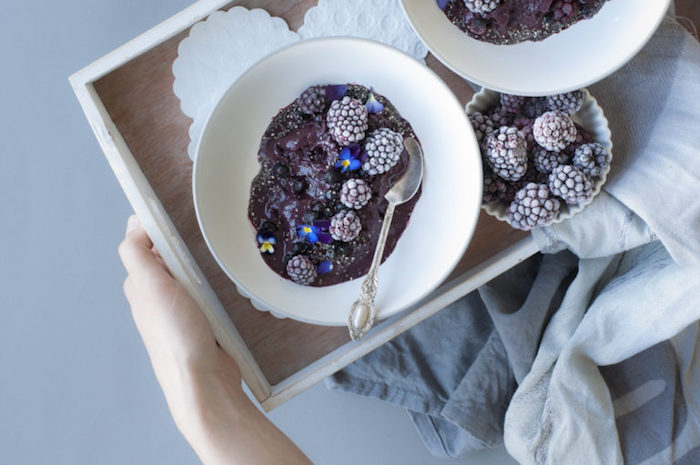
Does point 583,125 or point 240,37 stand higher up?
point 240,37

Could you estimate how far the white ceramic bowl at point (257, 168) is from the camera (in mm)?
688

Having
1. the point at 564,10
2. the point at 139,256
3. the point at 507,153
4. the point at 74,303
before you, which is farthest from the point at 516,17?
the point at 74,303

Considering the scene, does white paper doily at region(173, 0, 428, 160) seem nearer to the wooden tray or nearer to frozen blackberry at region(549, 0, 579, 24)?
the wooden tray

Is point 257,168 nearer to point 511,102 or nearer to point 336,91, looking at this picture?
point 336,91

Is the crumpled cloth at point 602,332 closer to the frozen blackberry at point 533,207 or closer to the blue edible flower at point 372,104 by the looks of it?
the frozen blackberry at point 533,207

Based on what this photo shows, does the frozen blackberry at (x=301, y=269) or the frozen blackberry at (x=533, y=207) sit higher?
the frozen blackberry at (x=301, y=269)

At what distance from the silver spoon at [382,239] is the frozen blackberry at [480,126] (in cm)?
7

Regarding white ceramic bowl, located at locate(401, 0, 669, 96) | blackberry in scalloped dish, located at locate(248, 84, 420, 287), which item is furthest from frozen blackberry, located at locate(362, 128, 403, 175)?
white ceramic bowl, located at locate(401, 0, 669, 96)

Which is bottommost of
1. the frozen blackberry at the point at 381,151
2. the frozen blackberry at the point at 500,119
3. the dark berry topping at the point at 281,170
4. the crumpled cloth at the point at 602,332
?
the crumpled cloth at the point at 602,332

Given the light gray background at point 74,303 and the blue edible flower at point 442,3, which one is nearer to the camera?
the blue edible flower at point 442,3

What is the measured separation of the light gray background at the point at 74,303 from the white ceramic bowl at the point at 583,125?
1.45 feet

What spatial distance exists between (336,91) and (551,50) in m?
0.26

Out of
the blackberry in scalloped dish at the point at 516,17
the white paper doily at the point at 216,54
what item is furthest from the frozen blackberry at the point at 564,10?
the white paper doily at the point at 216,54

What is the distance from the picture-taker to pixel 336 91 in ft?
2.35
